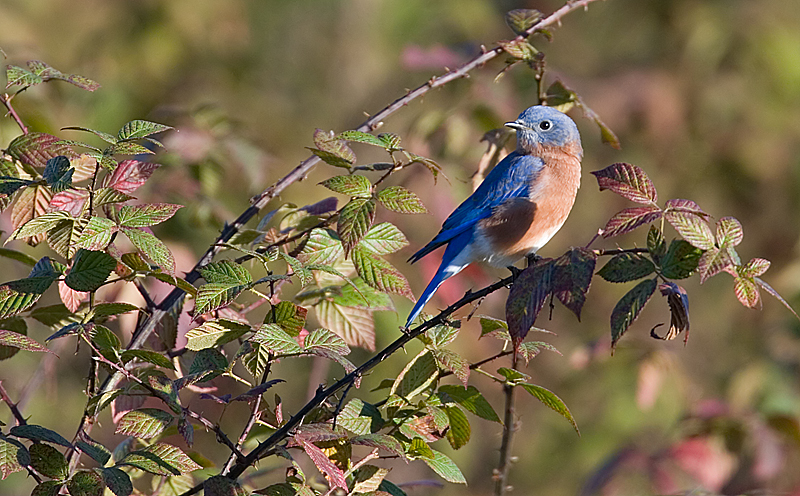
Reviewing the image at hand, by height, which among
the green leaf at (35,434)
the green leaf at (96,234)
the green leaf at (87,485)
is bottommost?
the green leaf at (87,485)

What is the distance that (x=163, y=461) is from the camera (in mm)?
1468

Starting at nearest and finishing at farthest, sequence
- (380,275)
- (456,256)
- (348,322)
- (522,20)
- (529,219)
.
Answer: (380,275)
(348,322)
(522,20)
(529,219)
(456,256)

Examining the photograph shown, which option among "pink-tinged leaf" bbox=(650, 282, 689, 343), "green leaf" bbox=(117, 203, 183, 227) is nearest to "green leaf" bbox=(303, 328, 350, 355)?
"green leaf" bbox=(117, 203, 183, 227)

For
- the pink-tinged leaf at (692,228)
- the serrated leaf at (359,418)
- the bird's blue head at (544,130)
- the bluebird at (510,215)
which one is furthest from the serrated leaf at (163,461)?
the bird's blue head at (544,130)

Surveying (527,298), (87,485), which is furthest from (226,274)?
Result: (527,298)

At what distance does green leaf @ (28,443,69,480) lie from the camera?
4.67 feet

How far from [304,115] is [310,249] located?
18.5 feet

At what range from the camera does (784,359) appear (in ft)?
13.4

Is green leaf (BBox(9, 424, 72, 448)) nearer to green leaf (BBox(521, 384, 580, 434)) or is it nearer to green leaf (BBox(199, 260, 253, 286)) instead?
green leaf (BBox(199, 260, 253, 286))

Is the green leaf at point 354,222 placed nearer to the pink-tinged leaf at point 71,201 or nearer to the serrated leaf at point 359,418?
the serrated leaf at point 359,418

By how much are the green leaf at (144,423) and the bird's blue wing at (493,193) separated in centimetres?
141

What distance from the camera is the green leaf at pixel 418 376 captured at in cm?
168

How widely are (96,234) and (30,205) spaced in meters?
0.36

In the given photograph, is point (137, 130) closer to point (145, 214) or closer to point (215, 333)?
point (145, 214)
